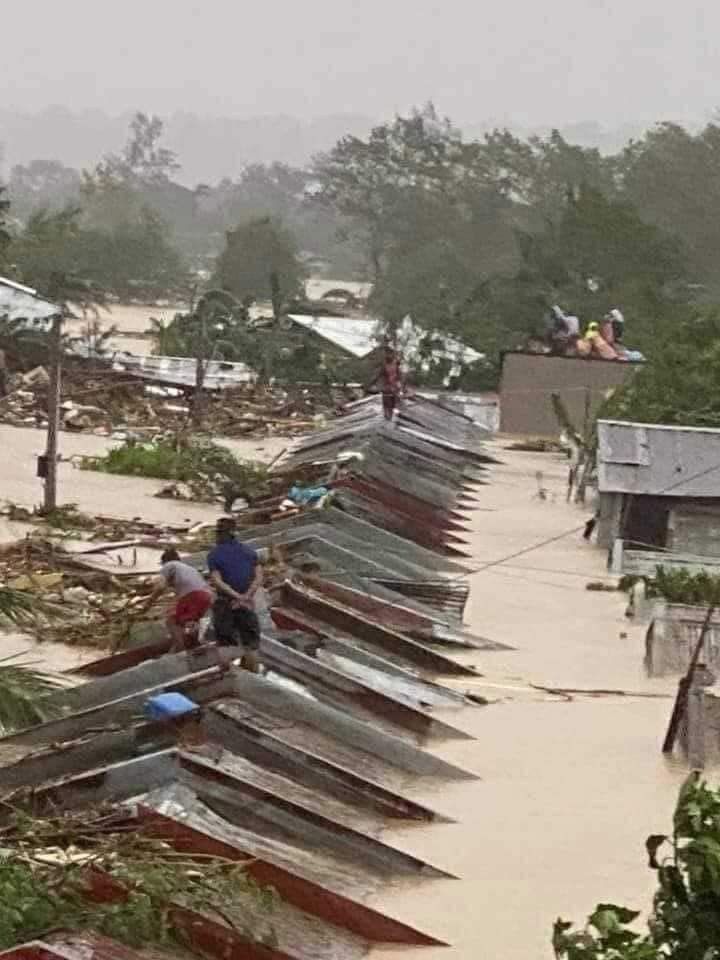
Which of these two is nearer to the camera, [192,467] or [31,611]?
[31,611]

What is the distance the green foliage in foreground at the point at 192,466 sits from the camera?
29109 millimetres

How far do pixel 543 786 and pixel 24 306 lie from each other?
26.9 m

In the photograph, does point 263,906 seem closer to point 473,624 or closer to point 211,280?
point 473,624

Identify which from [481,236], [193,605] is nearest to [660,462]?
[193,605]

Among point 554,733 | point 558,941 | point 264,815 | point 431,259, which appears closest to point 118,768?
point 264,815

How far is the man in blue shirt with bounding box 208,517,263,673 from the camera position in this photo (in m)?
15.5

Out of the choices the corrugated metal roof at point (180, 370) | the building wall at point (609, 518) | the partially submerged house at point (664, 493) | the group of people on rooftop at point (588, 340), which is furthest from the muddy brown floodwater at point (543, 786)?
the corrugated metal roof at point (180, 370)

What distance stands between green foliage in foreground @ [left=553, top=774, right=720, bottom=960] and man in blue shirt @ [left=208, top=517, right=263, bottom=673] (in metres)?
6.72

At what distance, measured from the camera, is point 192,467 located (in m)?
29.9

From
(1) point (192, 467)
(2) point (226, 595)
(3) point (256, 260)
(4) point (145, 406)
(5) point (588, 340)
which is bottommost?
(4) point (145, 406)

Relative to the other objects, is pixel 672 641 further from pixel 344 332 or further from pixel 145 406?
pixel 344 332

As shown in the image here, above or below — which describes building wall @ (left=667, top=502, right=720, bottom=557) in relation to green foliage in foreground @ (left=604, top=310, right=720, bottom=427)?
below

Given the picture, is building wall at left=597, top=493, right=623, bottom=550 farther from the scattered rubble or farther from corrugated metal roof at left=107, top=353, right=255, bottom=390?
corrugated metal roof at left=107, top=353, right=255, bottom=390

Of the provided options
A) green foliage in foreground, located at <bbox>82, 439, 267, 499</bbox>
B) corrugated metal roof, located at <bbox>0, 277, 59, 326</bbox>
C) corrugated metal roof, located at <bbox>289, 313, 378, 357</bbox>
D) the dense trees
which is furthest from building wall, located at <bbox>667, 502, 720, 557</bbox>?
the dense trees
